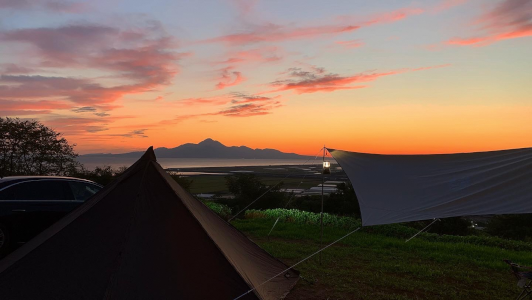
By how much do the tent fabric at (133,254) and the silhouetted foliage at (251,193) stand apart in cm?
2656

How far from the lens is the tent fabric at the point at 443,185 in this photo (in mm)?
5482

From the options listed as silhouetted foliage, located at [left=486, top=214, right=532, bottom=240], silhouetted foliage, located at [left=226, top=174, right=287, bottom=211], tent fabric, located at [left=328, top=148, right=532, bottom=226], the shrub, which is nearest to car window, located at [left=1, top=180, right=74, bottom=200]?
tent fabric, located at [left=328, top=148, right=532, bottom=226]

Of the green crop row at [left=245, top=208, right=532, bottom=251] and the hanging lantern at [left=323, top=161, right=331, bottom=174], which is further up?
the hanging lantern at [left=323, top=161, right=331, bottom=174]

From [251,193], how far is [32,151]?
19.0 metres

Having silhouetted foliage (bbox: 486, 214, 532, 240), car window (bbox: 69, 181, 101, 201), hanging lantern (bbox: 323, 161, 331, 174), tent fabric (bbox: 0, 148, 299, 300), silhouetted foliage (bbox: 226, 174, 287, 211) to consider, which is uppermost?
hanging lantern (bbox: 323, 161, 331, 174)

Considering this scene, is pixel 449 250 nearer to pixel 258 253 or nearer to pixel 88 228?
pixel 258 253

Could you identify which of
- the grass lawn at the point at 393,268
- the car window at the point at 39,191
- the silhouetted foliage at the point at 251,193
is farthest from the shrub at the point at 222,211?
the silhouetted foliage at the point at 251,193

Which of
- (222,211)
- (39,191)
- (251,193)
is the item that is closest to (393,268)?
(39,191)

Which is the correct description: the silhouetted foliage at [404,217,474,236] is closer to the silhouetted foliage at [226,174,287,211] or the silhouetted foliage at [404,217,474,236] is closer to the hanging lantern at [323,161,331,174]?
the silhouetted foliage at [226,174,287,211]

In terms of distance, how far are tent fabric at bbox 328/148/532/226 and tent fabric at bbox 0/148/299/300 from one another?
2266mm

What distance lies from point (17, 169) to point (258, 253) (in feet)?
62.5

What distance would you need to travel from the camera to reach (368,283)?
7125mm

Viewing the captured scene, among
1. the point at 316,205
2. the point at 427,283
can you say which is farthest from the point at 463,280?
the point at 316,205

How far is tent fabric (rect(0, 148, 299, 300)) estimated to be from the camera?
193 inches
